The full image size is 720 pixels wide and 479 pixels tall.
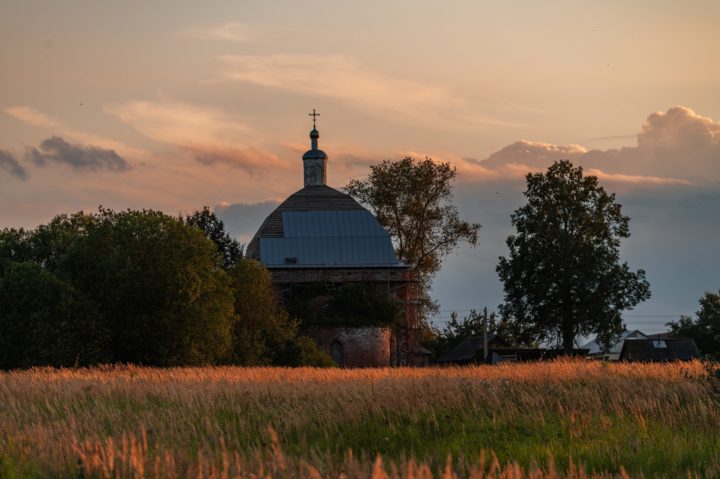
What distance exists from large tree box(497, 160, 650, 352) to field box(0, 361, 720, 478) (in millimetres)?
41903

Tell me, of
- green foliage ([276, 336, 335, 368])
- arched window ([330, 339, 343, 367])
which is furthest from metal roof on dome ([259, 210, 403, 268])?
Answer: green foliage ([276, 336, 335, 368])

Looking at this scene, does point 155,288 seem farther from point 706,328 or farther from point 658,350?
point 706,328

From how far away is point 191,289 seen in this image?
4912cm

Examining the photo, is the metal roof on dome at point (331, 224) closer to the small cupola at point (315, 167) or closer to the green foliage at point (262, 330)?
the small cupola at point (315, 167)

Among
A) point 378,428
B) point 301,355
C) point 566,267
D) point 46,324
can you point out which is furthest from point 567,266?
point 378,428

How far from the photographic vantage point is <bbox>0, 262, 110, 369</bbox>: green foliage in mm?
47312

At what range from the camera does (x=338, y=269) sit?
70.6 metres

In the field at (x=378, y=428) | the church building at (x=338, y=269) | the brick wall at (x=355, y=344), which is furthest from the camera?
the church building at (x=338, y=269)

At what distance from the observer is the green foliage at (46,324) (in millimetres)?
47312

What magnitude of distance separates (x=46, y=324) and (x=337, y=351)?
813 inches

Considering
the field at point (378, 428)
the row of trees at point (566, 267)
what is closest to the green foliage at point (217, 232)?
the row of trees at point (566, 267)

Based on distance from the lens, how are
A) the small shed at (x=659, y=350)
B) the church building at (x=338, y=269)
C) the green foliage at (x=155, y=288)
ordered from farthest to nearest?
1. the small shed at (x=659, y=350)
2. the church building at (x=338, y=269)
3. the green foliage at (x=155, y=288)

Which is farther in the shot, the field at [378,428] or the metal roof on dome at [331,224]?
the metal roof on dome at [331,224]

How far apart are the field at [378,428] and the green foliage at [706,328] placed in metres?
72.4
